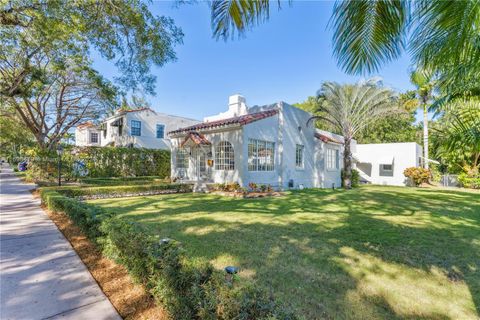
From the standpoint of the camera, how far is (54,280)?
3994 mm

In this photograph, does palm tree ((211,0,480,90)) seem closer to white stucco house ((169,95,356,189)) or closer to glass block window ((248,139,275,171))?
white stucco house ((169,95,356,189))

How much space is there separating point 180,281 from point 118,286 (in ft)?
5.38

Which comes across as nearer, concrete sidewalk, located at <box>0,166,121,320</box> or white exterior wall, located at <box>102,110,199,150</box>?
concrete sidewalk, located at <box>0,166,121,320</box>

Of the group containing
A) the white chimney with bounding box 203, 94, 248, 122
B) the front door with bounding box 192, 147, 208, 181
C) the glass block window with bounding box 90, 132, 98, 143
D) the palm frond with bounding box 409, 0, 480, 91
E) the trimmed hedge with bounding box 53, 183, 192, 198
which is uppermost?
the white chimney with bounding box 203, 94, 248, 122

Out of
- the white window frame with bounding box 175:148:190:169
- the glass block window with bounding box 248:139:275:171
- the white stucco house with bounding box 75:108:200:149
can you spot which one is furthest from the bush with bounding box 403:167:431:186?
the white stucco house with bounding box 75:108:200:149

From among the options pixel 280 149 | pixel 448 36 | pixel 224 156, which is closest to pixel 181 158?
pixel 224 156

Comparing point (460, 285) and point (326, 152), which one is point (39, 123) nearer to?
point (326, 152)

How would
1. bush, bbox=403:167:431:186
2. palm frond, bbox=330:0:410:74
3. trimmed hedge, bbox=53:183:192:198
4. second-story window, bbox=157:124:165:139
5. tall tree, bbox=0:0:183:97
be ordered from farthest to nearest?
second-story window, bbox=157:124:165:139
bush, bbox=403:167:431:186
trimmed hedge, bbox=53:183:192:198
tall tree, bbox=0:0:183:97
palm frond, bbox=330:0:410:74

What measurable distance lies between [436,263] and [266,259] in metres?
3.34

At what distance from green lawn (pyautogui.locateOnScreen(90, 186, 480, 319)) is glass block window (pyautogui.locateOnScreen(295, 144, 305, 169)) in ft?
30.2

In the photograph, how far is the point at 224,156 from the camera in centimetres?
1568

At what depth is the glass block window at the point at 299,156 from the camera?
18594 mm

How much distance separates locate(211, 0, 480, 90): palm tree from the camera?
2.55 m

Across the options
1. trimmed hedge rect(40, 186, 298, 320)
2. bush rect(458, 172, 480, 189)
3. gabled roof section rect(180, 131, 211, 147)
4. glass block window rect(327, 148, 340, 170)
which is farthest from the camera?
bush rect(458, 172, 480, 189)
